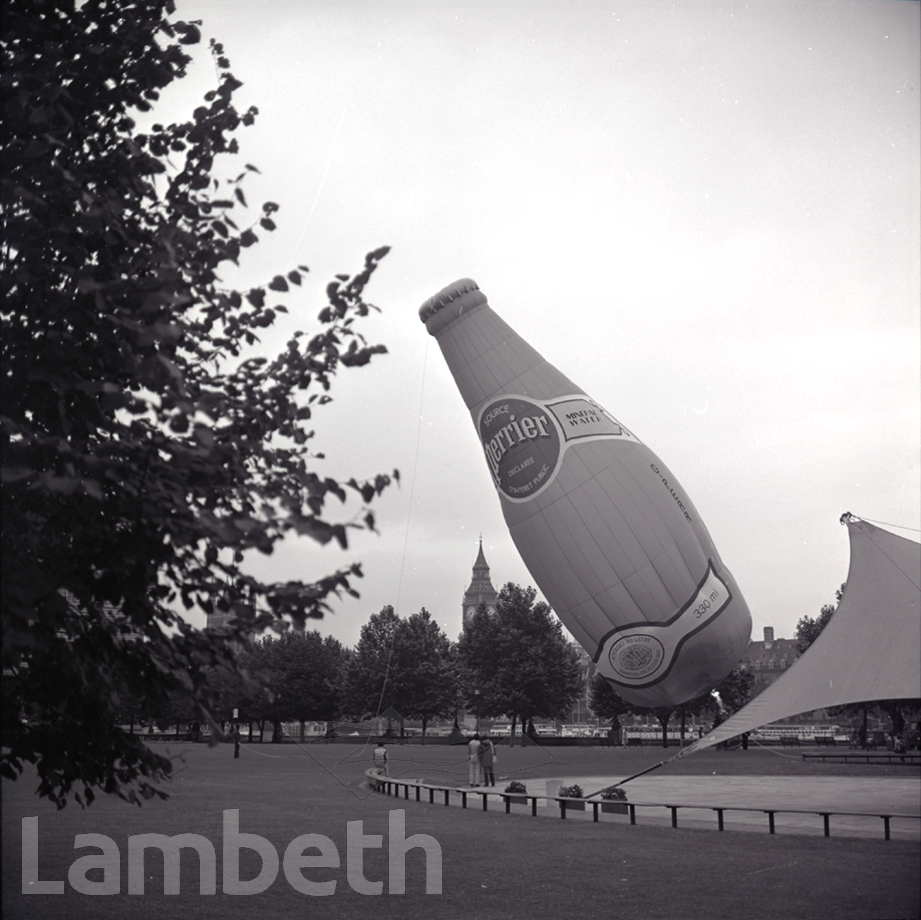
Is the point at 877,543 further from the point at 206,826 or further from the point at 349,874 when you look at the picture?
the point at 206,826

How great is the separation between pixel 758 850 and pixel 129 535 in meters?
13.2

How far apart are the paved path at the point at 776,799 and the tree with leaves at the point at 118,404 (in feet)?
44.5

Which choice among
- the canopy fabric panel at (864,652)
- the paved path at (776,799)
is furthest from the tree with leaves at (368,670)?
the canopy fabric panel at (864,652)

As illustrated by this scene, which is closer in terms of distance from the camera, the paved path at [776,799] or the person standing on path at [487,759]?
the paved path at [776,799]

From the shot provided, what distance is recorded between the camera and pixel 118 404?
4.55 metres

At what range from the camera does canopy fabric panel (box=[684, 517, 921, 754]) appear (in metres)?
17.9

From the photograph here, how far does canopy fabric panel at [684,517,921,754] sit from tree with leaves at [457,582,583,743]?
48.4 metres

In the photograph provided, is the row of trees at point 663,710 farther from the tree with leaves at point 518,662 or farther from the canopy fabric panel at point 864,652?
the canopy fabric panel at point 864,652

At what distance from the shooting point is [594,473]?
2100 cm

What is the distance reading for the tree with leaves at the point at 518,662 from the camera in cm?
6656

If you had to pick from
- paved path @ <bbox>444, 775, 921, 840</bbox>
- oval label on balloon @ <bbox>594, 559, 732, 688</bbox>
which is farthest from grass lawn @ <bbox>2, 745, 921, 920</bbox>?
oval label on balloon @ <bbox>594, 559, 732, 688</bbox>

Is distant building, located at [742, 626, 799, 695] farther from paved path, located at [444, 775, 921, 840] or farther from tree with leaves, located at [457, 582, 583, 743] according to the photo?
paved path, located at [444, 775, 921, 840]

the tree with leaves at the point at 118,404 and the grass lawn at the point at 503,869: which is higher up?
the tree with leaves at the point at 118,404

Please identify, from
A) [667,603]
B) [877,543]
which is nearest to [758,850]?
[667,603]
